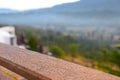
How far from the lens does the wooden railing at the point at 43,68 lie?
48 cm

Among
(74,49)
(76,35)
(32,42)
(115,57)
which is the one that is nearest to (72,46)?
(74,49)

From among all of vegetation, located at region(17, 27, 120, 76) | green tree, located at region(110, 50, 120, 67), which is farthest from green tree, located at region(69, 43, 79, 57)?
green tree, located at region(110, 50, 120, 67)

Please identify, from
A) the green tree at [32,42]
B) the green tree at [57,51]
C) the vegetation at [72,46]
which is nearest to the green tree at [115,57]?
the vegetation at [72,46]

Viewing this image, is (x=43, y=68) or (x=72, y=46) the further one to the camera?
(x=72, y=46)

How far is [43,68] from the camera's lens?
21.5 inches

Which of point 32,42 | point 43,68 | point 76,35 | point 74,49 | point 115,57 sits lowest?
point 74,49

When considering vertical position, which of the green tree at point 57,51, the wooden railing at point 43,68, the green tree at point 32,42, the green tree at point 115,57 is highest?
the wooden railing at point 43,68

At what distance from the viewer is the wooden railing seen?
48 cm

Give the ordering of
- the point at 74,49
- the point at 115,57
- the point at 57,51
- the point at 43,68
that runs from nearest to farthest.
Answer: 1. the point at 43,68
2. the point at 115,57
3. the point at 74,49
4. the point at 57,51

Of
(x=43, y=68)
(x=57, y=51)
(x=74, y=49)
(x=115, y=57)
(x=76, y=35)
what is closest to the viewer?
(x=43, y=68)

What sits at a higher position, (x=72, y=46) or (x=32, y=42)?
(x=32, y=42)

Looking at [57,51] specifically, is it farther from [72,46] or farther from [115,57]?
[115,57]

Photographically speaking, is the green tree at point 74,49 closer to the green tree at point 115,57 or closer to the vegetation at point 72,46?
the vegetation at point 72,46

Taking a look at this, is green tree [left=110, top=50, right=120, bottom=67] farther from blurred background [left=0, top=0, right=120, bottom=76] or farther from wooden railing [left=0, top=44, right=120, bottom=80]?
wooden railing [left=0, top=44, right=120, bottom=80]
